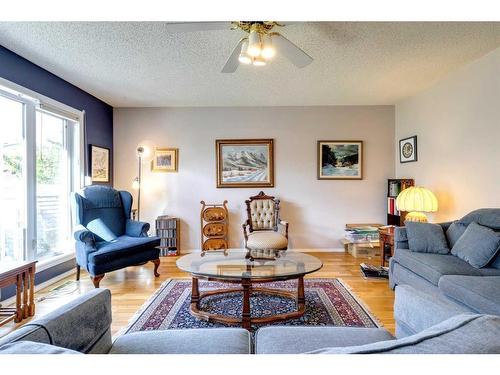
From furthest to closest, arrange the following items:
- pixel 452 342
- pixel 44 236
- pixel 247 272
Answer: pixel 44 236 → pixel 247 272 → pixel 452 342

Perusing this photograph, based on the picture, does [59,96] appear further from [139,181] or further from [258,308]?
[258,308]

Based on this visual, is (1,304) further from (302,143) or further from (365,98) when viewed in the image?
(365,98)

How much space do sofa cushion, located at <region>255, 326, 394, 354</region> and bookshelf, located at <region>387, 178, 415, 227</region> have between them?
3.18m

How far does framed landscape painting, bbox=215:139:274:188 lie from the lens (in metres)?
4.53

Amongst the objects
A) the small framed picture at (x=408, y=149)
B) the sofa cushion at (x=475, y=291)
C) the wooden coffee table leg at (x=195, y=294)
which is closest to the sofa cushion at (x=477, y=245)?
the sofa cushion at (x=475, y=291)

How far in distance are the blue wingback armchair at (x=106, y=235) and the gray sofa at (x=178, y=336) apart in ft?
5.88

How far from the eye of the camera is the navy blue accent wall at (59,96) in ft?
8.66

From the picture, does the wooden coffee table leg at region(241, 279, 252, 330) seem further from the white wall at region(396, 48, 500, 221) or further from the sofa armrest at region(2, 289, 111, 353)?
the white wall at region(396, 48, 500, 221)

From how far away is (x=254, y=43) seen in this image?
1.94 metres

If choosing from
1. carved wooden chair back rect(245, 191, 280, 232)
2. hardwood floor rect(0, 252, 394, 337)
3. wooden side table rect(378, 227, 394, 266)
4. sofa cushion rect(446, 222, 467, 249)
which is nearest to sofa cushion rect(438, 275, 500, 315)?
hardwood floor rect(0, 252, 394, 337)

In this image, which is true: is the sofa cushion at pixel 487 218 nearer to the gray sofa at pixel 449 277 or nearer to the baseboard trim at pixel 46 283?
the gray sofa at pixel 449 277
